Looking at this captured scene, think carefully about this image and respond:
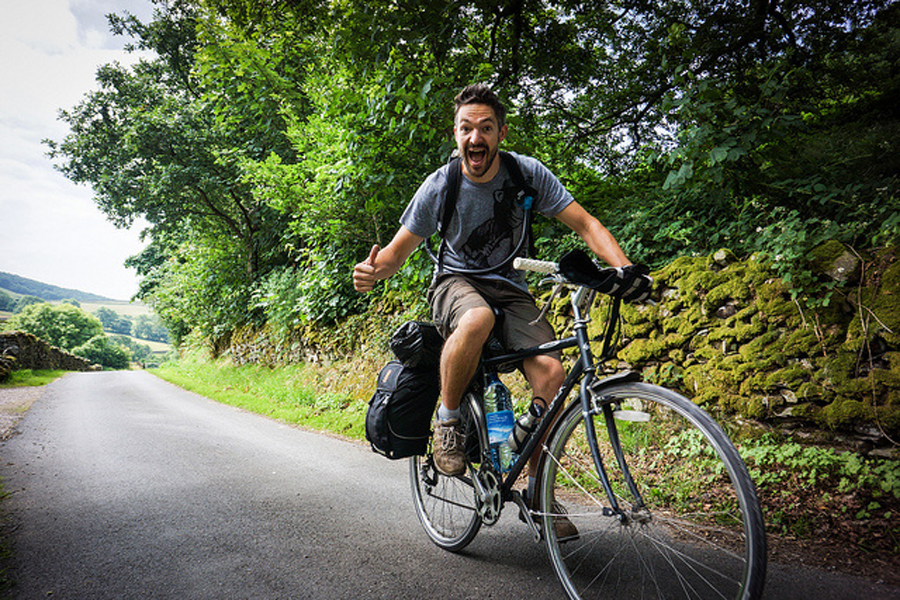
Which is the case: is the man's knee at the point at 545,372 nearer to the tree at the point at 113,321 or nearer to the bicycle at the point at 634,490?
the bicycle at the point at 634,490

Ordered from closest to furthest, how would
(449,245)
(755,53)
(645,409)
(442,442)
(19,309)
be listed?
1. (645,409)
2. (442,442)
3. (449,245)
4. (755,53)
5. (19,309)

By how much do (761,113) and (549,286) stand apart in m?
2.41

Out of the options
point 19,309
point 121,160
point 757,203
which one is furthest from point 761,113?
point 19,309

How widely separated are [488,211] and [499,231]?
0.12m

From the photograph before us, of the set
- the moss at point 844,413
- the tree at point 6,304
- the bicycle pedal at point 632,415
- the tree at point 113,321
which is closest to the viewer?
the bicycle pedal at point 632,415

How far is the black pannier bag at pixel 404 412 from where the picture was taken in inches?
92.2

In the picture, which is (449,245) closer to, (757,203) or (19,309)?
(757,203)

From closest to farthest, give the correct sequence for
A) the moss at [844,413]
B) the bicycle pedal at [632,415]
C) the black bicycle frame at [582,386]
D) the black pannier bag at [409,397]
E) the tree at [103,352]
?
the bicycle pedal at [632,415]
the black bicycle frame at [582,386]
the black pannier bag at [409,397]
the moss at [844,413]
the tree at [103,352]

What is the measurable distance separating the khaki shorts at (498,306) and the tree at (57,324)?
188 ft

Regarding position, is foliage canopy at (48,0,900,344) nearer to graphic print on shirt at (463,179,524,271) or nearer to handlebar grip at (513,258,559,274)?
graphic print on shirt at (463,179,524,271)

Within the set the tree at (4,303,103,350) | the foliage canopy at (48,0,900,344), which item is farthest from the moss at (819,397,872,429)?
the tree at (4,303,103,350)

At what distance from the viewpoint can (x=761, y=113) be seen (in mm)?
3432

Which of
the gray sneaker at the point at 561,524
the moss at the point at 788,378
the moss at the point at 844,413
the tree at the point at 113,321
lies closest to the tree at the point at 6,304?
the tree at the point at 113,321

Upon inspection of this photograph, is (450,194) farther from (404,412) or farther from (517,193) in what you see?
(404,412)
